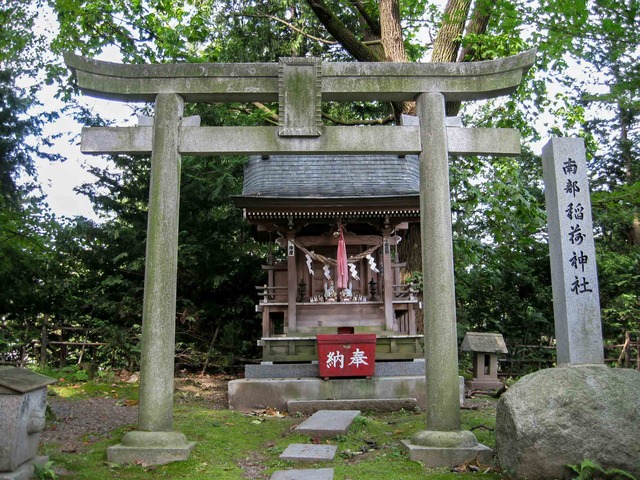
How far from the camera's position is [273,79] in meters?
6.75

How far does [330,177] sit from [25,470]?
9322 mm

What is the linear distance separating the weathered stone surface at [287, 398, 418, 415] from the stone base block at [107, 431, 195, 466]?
4.41m

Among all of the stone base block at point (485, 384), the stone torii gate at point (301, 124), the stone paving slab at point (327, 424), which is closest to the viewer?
the stone torii gate at point (301, 124)

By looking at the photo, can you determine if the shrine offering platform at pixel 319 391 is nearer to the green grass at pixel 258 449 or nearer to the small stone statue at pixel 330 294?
the green grass at pixel 258 449

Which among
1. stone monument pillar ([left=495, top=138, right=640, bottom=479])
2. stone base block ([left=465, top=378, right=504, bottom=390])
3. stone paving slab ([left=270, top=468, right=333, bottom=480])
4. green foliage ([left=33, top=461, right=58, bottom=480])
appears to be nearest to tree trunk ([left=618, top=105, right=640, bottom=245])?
stone base block ([left=465, top=378, right=504, bottom=390])

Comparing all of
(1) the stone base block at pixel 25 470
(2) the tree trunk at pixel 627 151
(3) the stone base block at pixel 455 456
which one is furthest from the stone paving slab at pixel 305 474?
(2) the tree trunk at pixel 627 151

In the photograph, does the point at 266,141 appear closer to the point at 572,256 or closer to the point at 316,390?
the point at 572,256

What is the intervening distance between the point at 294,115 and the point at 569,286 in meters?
3.74

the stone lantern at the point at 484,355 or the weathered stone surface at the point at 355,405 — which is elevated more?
the stone lantern at the point at 484,355

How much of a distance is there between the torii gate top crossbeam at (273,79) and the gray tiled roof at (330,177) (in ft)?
15.6

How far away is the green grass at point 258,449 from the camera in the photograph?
5.47m

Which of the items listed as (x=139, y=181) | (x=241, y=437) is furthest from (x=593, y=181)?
(x=241, y=437)

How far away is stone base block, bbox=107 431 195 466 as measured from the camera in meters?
5.77

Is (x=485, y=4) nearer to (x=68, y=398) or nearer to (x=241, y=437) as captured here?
(x=241, y=437)
